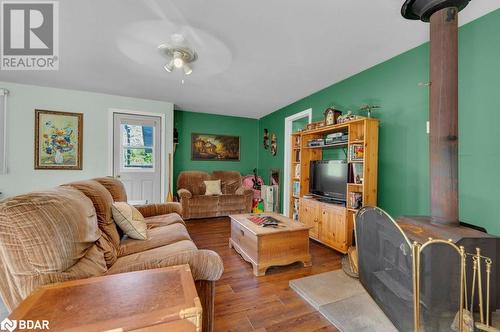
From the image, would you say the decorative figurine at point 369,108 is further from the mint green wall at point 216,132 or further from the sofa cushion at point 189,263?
the mint green wall at point 216,132

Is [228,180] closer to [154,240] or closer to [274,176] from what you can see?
[274,176]

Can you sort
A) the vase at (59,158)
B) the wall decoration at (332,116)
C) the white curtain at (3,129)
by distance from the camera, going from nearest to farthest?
1. the wall decoration at (332,116)
2. the white curtain at (3,129)
3. the vase at (59,158)

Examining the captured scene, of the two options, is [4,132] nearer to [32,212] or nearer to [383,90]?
[32,212]

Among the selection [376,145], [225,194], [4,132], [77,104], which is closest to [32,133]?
[4,132]

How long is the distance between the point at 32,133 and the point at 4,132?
0.32 meters

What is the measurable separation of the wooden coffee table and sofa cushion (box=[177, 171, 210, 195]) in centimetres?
252

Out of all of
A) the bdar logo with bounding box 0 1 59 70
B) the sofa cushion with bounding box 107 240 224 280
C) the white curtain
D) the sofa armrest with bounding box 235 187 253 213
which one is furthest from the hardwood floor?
the white curtain

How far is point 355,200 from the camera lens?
8.29ft

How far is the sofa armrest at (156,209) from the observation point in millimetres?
2605

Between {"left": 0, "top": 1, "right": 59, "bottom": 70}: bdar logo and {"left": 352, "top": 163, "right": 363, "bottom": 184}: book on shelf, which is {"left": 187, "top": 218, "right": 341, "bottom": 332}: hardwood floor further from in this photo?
{"left": 0, "top": 1, "right": 59, "bottom": 70}: bdar logo

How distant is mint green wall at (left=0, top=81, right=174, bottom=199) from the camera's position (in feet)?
11.0

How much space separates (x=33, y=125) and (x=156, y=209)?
2.82 m

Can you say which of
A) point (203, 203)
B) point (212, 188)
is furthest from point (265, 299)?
point (212, 188)

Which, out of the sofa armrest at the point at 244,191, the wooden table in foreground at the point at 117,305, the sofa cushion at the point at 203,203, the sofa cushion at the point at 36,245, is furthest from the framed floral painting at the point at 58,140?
the wooden table in foreground at the point at 117,305
